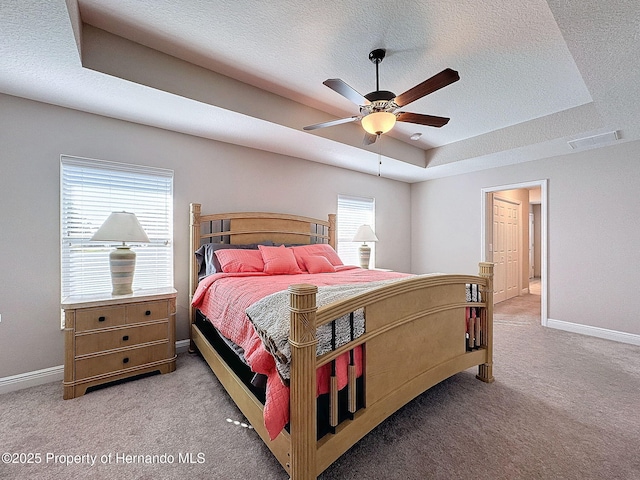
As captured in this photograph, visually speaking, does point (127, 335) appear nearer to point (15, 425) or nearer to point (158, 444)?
point (15, 425)

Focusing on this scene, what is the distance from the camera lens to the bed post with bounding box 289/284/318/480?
4.02 feet

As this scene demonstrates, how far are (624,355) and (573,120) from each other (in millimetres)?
2592

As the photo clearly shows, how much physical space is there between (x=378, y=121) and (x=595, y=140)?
3028mm

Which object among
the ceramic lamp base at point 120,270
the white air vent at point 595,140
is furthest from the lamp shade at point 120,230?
the white air vent at point 595,140

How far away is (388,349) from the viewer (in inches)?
65.9

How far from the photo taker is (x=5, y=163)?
230 centimetres

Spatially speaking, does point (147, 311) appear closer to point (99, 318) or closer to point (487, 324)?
point (99, 318)

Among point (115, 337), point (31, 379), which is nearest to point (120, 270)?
point (115, 337)

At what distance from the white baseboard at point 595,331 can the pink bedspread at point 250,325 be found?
10.7ft

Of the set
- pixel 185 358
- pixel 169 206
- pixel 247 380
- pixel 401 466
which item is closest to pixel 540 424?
pixel 401 466

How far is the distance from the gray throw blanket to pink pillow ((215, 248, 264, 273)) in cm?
126

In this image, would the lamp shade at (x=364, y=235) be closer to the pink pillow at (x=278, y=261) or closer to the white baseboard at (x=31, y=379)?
the pink pillow at (x=278, y=261)

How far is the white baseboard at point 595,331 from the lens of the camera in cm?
331

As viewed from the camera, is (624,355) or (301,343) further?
(624,355)
